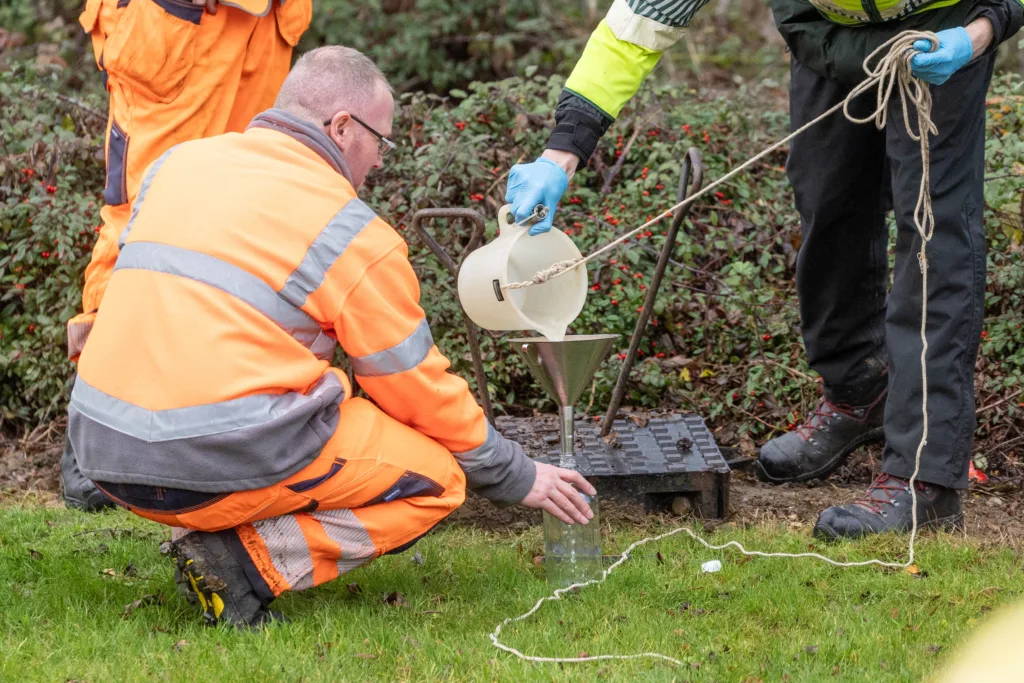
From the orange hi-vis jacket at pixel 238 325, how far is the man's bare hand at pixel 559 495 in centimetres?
40

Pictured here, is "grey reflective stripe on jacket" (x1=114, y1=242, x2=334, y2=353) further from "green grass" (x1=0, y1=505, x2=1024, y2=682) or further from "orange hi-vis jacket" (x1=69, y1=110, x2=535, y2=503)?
"green grass" (x1=0, y1=505, x2=1024, y2=682)

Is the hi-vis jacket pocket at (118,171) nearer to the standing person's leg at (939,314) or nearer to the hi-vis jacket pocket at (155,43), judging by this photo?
the hi-vis jacket pocket at (155,43)

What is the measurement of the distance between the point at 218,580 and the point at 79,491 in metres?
1.52

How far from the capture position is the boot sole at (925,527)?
345 centimetres

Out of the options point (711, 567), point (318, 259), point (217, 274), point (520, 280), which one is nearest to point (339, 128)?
point (318, 259)

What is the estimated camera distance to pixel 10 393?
5.17 meters

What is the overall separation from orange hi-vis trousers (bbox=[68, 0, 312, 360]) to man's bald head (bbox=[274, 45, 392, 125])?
107 cm

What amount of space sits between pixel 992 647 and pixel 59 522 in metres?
2.85

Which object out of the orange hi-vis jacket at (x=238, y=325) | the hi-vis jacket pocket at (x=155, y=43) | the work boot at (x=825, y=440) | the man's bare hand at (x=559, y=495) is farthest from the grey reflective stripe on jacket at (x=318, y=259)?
the work boot at (x=825, y=440)

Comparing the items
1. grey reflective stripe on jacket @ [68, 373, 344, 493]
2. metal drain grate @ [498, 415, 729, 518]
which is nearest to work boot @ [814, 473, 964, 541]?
metal drain grate @ [498, 415, 729, 518]

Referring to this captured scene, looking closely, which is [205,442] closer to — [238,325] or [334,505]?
[238,325]

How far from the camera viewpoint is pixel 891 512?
136 inches

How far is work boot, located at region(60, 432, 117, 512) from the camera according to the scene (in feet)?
13.2

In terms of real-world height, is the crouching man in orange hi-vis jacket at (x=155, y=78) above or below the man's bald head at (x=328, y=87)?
below
